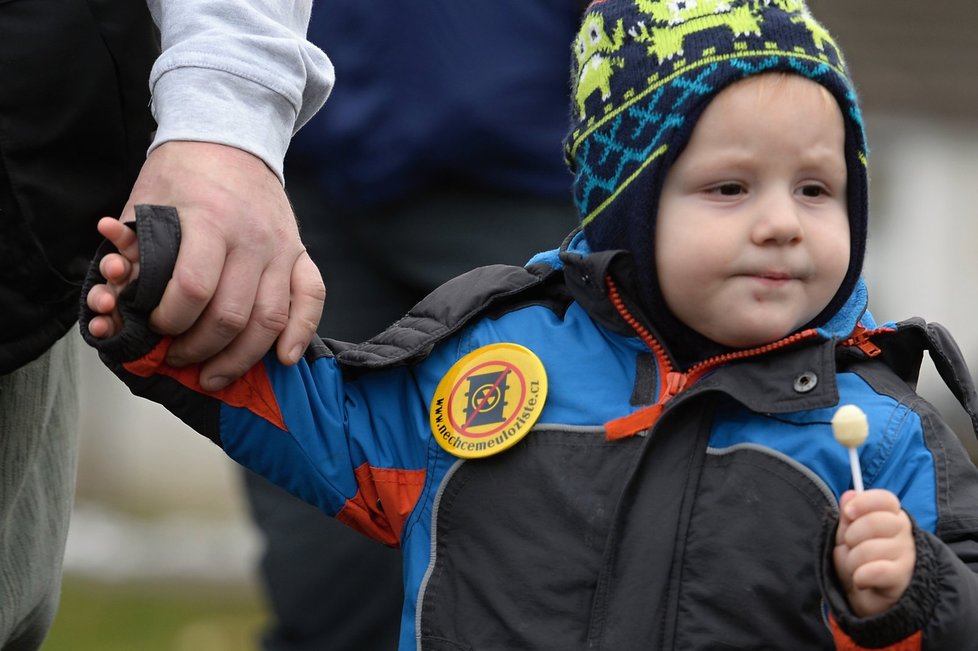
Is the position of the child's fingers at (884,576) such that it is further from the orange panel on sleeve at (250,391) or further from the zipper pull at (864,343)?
the orange panel on sleeve at (250,391)

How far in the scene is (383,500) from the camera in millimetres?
2045

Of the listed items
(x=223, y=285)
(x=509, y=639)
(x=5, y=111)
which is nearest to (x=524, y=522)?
(x=509, y=639)

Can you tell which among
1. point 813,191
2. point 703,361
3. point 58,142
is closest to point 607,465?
point 703,361

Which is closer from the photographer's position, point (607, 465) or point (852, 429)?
point (852, 429)

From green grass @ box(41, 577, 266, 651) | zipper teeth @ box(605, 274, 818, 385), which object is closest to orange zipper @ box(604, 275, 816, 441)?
zipper teeth @ box(605, 274, 818, 385)

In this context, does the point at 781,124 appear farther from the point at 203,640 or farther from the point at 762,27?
the point at 203,640

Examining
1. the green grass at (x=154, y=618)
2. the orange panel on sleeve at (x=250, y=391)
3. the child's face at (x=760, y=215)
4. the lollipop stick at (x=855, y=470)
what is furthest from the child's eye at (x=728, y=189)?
the green grass at (x=154, y=618)

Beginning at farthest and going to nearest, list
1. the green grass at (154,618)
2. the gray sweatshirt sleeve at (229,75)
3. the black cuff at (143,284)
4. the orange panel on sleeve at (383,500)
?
1. the green grass at (154,618)
2. the orange panel on sleeve at (383,500)
3. the gray sweatshirt sleeve at (229,75)
4. the black cuff at (143,284)

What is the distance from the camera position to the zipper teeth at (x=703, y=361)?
6.21 ft

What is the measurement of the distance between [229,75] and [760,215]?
66 centimetres

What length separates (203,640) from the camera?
4.68 m

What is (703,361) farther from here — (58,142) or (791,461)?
(58,142)

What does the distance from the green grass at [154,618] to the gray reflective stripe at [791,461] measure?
9.59ft

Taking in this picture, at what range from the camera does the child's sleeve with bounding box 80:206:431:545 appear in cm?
197
